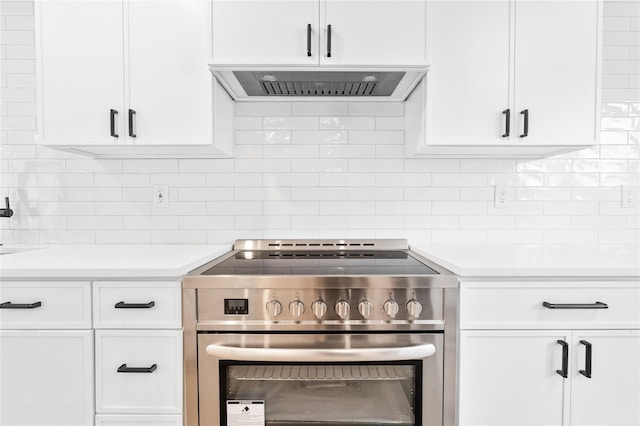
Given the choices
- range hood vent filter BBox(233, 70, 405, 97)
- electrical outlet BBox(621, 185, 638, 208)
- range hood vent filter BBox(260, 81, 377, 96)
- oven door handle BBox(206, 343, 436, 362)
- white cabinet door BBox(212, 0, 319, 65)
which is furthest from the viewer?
electrical outlet BBox(621, 185, 638, 208)

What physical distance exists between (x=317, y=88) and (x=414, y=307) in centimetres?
113

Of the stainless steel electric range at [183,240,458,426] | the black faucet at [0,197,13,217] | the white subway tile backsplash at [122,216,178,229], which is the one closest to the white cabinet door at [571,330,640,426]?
the stainless steel electric range at [183,240,458,426]

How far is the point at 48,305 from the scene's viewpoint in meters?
1.27

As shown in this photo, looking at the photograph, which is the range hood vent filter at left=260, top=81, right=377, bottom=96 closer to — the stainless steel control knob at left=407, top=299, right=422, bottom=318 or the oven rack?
the stainless steel control knob at left=407, top=299, right=422, bottom=318

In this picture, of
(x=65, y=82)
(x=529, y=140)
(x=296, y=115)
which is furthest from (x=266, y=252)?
(x=529, y=140)

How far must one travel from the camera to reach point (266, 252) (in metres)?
1.90

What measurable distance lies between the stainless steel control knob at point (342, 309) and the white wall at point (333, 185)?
0.77 meters

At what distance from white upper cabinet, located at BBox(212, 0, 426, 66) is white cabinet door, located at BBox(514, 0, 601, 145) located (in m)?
0.46

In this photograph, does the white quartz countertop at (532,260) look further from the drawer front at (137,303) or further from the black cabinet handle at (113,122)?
the black cabinet handle at (113,122)

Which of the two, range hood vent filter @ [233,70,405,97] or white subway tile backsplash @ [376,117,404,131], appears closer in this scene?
range hood vent filter @ [233,70,405,97]

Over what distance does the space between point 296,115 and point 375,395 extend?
1.37m

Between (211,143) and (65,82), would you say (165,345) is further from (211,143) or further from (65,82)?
(65,82)

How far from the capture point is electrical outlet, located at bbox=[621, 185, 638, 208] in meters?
1.99

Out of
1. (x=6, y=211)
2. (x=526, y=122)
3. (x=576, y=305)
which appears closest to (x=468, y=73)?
(x=526, y=122)
